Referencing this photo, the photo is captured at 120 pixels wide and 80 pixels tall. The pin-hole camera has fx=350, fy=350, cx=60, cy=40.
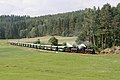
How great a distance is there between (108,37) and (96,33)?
15.1 feet

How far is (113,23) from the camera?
121 meters

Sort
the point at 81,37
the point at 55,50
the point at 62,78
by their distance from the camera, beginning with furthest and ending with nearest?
1. the point at 81,37
2. the point at 55,50
3. the point at 62,78

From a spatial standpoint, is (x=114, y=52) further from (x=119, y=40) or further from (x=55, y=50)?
(x=119, y=40)

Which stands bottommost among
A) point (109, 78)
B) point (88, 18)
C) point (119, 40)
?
point (109, 78)

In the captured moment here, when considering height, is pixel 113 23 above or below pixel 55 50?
above

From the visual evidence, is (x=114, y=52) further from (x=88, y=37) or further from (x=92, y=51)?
(x=88, y=37)

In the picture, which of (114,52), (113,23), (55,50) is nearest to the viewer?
(114,52)

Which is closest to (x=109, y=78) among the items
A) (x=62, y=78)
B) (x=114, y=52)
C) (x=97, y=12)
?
(x=62, y=78)

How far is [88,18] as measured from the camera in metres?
137

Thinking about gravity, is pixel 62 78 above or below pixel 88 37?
below

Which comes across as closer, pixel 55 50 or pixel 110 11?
pixel 55 50

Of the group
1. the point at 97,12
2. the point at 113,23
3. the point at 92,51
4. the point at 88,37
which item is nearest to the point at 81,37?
the point at 88,37

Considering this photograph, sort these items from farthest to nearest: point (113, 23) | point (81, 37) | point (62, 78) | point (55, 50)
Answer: point (81, 37) → point (113, 23) → point (55, 50) → point (62, 78)

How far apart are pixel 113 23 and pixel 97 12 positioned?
43.7ft
